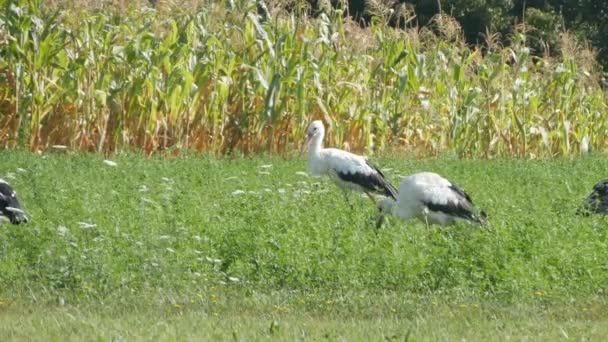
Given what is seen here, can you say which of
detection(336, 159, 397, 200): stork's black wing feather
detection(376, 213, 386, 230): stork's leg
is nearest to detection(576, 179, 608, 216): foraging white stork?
detection(376, 213, 386, 230): stork's leg

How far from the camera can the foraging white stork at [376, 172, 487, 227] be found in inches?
454

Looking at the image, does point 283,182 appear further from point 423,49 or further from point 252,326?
point 423,49

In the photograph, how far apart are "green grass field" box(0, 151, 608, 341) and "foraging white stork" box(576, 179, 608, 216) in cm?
24

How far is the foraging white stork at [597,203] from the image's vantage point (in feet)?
38.9

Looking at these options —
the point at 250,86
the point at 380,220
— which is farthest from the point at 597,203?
the point at 250,86

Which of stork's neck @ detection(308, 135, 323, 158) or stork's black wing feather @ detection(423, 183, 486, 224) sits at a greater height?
stork's neck @ detection(308, 135, 323, 158)

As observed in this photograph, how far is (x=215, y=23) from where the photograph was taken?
18562 millimetres

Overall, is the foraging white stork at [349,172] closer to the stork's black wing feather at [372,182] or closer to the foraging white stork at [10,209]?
the stork's black wing feather at [372,182]

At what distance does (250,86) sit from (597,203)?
7.02 metres

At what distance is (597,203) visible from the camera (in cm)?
1198

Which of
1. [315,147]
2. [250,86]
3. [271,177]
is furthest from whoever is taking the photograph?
[250,86]

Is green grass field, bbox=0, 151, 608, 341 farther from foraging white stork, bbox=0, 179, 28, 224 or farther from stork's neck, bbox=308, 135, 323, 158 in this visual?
stork's neck, bbox=308, 135, 323, 158

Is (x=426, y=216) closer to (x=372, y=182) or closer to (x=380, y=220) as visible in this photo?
(x=380, y=220)

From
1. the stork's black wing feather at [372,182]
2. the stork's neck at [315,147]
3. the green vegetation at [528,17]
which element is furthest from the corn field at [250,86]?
the green vegetation at [528,17]
